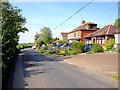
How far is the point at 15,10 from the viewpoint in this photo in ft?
149

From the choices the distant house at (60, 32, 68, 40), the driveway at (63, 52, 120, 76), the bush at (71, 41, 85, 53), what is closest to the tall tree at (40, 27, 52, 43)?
the distant house at (60, 32, 68, 40)

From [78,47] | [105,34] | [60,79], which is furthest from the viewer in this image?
[105,34]

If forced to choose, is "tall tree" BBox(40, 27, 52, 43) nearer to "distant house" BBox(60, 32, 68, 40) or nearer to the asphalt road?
"distant house" BBox(60, 32, 68, 40)

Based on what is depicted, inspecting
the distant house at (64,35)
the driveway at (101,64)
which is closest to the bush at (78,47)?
the driveway at (101,64)

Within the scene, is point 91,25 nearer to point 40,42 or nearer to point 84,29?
point 84,29

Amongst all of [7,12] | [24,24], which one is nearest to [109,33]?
[24,24]

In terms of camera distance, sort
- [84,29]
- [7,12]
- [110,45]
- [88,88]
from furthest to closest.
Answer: [84,29] → [110,45] → [7,12] → [88,88]

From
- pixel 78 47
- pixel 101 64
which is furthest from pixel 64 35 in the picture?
pixel 101 64

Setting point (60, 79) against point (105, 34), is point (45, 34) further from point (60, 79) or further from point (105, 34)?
point (60, 79)

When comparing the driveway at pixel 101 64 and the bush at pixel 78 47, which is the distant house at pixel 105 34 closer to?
the bush at pixel 78 47

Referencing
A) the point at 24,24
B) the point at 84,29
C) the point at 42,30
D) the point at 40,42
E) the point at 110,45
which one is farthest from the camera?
the point at 42,30

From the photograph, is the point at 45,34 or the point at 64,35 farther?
the point at 64,35

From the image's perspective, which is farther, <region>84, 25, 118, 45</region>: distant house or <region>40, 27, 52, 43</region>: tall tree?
<region>40, 27, 52, 43</region>: tall tree

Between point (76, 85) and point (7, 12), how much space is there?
26726 millimetres
